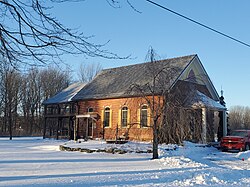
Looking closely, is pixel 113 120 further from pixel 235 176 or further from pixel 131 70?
pixel 235 176

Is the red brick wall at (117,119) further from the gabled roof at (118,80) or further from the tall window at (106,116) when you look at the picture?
the gabled roof at (118,80)

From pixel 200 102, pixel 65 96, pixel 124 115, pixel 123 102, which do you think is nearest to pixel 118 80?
pixel 123 102

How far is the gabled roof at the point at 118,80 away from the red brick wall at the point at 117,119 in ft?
2.03

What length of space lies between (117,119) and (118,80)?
4644mm

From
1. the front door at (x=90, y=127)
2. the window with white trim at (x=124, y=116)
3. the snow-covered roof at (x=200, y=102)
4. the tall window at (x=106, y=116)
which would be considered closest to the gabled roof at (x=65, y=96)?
the front door at (x=90, y=127)

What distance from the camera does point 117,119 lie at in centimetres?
2755

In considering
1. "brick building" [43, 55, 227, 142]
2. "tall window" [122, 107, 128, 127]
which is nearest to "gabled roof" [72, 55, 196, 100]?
"brick building" [43, 55, 227, 142]

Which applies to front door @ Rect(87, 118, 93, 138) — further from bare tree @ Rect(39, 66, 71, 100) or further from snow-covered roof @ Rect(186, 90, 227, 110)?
bare tree @ Rect(39, 66, 71, 100)

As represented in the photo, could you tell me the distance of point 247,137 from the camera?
76.0 feet

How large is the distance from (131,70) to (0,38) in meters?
25.2

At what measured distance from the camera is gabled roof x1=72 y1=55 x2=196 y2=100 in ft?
88.6

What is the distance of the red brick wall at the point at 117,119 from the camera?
2530 cm

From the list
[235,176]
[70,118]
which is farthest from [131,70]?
[235,176]

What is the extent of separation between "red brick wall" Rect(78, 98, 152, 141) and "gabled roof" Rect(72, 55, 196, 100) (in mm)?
619
